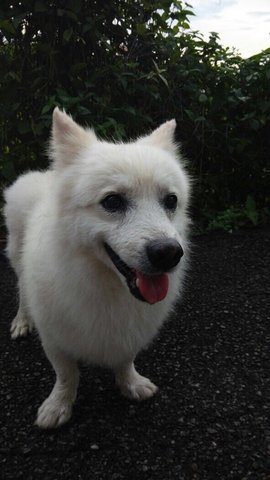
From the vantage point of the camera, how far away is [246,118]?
4629mm

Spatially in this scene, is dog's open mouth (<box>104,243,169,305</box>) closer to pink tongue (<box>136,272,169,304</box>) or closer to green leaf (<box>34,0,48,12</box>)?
pink tongue (<box>136,272,169,304</box>)

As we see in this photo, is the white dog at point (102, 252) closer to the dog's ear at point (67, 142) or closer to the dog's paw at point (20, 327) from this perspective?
the dog's ear at point (67, 142)

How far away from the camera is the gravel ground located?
198 cm

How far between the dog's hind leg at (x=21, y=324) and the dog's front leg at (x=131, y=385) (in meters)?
0.86

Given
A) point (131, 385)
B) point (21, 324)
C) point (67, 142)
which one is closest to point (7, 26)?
point (67, 142)

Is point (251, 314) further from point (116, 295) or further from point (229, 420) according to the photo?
point (116, 295)

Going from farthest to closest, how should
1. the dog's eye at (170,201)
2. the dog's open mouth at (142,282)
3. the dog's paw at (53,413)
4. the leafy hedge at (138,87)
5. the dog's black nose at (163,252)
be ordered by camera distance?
the leafy hedge at (138,87), the dog's paw at (53,413), the dog's eye at (170,201), the dog's open mouth at (142,282), the dog's black nose at (163,252)

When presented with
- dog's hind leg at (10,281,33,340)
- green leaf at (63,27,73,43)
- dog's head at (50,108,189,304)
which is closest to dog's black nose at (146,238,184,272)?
dog's head at (50,108,189,304)

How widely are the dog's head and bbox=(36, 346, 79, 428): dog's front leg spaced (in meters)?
0.67

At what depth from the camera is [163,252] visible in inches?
64.4

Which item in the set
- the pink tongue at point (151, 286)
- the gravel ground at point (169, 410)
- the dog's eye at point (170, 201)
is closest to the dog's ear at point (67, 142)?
the dog's eye at point (170, 201)

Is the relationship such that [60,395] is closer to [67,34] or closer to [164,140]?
[164,140]

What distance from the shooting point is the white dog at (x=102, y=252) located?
1.80 metres

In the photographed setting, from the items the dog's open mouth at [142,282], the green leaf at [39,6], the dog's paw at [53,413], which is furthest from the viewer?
the green leaf at [39,6]
